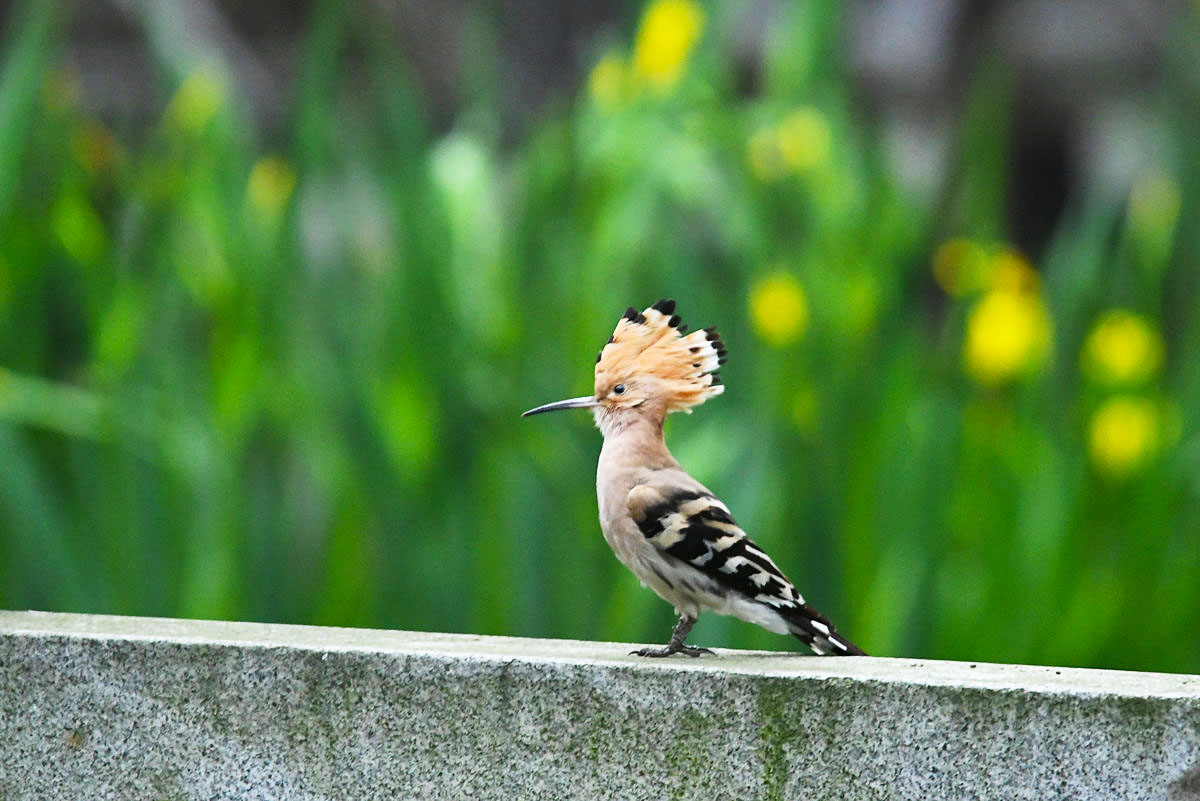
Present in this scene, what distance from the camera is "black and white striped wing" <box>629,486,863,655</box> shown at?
1.43 meters

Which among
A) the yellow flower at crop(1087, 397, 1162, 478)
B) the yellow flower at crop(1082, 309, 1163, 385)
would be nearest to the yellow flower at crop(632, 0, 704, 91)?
the yellow flower at crop(1082, 309, 1163, 385)

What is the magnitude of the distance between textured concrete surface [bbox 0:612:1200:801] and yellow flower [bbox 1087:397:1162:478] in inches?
55.3

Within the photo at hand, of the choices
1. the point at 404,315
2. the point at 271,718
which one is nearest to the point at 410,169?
the point at 404,315

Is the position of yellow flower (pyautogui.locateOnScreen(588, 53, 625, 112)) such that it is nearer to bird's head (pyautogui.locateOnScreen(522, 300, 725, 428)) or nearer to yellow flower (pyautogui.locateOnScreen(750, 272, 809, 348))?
yellow flower (pyautogui.locateOnScreen(750, 272, 809, 348))

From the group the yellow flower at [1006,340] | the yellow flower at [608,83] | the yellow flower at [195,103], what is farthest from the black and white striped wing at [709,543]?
the yellow flower at [608,83]

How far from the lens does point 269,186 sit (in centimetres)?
365

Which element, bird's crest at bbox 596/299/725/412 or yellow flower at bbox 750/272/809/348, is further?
yellow flower at bbox 750/272/809/348

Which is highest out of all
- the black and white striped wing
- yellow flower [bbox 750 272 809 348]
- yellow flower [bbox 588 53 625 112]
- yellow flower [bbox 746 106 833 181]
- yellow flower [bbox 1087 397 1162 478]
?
yellow flower [bbox 588 53 625 112]

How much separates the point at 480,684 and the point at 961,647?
4.23ft

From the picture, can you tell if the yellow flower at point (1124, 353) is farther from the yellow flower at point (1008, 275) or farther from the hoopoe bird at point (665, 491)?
the hoopoe bird at point (665, 491)

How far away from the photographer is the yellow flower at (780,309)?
2.66m

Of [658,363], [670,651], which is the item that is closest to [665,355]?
[658,363]

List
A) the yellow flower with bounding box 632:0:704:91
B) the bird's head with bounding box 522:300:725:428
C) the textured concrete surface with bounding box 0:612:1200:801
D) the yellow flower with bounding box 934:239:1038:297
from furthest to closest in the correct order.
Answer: the yellow flower with bounding box 632:0:704:91
the yellow flower with bounding box 934:239:1038:297
the bird's head with bounding box 522:300:725:428
the textured concrete surface with bounding box 0:612:1200:801

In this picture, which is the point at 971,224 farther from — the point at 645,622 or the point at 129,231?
the point at 129,231
